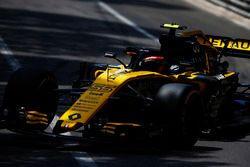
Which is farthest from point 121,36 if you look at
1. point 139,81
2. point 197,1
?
point 139,81

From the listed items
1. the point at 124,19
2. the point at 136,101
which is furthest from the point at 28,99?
the point at 124,19

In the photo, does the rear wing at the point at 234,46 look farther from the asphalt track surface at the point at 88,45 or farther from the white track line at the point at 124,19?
the white track line at the point at 124,19

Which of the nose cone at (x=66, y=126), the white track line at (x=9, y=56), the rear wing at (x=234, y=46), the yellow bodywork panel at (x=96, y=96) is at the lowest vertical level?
the white track line at (x=9, y=56)

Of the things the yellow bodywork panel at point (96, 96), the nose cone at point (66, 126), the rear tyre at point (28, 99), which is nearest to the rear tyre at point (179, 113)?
the yellow bodywork panel at point (96, 96)

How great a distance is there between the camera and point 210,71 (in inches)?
545

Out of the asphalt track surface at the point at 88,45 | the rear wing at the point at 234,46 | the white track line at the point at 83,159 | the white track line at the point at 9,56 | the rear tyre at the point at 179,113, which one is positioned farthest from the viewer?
the white track line at the point at 9,56

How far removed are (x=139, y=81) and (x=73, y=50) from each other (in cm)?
978

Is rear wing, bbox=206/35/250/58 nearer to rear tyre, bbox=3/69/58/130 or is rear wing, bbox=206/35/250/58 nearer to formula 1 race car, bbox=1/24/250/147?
formula 1 race car, bbox=1/24/250/147

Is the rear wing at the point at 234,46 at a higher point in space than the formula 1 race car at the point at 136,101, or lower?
higher

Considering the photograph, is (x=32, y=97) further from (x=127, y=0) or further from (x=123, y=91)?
(x=127, y=0)

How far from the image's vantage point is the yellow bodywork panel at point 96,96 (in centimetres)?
1141

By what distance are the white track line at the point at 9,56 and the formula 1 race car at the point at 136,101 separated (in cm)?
567

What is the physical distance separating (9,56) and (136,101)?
28.3ft

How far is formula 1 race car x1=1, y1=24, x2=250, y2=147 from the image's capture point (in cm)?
1145
